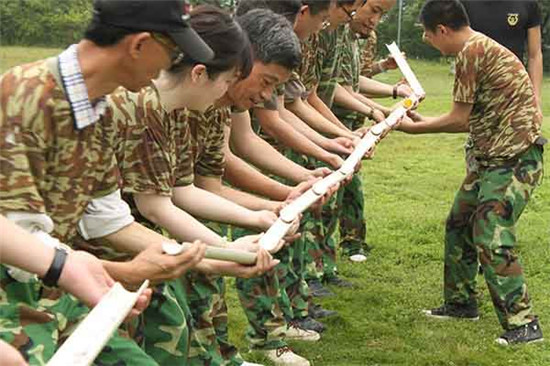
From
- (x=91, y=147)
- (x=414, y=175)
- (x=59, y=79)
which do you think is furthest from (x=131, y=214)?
(x=414, y=175)

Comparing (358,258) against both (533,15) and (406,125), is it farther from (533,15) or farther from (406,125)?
(533,15)

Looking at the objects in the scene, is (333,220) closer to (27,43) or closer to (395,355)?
(395,355)

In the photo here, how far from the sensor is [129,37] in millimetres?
2658

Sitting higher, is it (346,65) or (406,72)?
(346,65)

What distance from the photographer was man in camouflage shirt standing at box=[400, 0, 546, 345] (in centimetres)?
531

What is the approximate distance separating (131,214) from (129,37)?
0.98m

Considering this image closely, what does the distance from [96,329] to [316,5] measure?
112 inches

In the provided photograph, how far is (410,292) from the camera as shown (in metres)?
6.39

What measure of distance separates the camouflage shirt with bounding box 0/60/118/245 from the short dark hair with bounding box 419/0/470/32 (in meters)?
3.00

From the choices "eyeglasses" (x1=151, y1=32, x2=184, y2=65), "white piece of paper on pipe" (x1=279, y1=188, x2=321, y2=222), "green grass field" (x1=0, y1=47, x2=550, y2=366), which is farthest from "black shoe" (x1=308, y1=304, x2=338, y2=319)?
"eyeglasses" (x1=151, y1=32, x2=184, y2=65)

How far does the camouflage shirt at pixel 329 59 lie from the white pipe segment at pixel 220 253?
2.76 metres

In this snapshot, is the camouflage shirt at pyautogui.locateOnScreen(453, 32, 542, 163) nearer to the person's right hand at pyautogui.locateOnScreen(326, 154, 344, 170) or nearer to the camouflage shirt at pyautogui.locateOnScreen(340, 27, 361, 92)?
the person's right hand at pyautogui.locateOnScreen(326, 154, 344, 170)

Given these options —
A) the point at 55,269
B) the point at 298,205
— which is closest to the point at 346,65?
the point at 298,205

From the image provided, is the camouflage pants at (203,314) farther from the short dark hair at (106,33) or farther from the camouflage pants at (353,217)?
the camouflage pants at (353,217)
